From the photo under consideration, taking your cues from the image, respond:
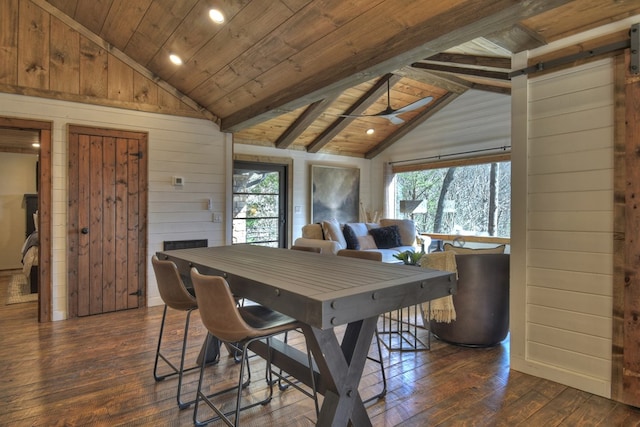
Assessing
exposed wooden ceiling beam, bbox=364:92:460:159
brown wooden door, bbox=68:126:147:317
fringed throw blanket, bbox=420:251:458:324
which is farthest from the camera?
exposed wooden ceiling beam, bbox=364:92:460:159

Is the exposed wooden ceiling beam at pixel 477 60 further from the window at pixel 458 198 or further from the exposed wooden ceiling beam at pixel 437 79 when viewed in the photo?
the window at pixel 458 198

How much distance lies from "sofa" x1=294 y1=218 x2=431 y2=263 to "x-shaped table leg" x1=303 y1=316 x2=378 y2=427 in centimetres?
363

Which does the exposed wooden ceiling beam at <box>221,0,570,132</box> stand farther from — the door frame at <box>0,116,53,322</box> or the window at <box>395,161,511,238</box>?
the window at <box>395,161,511,238</box>

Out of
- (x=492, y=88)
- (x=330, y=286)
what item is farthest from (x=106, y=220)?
(x=492, y=88)

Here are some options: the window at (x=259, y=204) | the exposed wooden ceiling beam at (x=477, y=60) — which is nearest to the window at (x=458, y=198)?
the exposed wooden ceiling beam at (x=477, y=60)

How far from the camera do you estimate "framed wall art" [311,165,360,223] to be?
757 cm

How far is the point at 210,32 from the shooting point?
3.47 m

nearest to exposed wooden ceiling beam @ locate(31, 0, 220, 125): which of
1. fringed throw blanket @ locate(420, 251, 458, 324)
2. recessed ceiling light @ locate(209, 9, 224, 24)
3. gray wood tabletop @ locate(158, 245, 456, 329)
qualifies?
recessed ceiling light @ locate(209, 9, 224, 24)

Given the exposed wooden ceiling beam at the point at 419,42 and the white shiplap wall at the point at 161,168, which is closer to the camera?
the exposed wooden ceiling beam at the point at 419,42

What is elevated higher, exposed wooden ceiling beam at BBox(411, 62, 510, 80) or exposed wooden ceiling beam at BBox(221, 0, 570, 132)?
exposed wooden ceiling beam at BBox(411, 62, 510, 80)

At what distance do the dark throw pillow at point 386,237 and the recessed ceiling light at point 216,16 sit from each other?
13.9 ft

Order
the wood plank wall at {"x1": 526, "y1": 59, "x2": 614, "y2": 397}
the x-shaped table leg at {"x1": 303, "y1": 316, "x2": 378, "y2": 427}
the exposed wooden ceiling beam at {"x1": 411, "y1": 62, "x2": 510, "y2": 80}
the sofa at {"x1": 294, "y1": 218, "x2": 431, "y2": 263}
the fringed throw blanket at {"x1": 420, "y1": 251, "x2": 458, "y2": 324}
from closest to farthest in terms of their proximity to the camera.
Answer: the x-shaped table leg at {"x1": 303, "y1": 316, "x2": 378, "y2": 427} → the wood plank wall at {"x1": 526, "y1": 59, "x2": 614, "y2": 397} → the fringed throw blanket at {"x1": 420, "y1": 251, "x2": 458, "y2": 324} → the exposed wooden ceiling beam at {"x1": 411, "y1": 62, "x2": 510, "y2": 80} → the sofa at {"x1": 294, "y1": 218, "x2": 431, "y2": 263}

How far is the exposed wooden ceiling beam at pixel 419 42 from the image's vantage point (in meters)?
2.05

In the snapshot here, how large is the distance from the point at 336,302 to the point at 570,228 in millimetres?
2020
